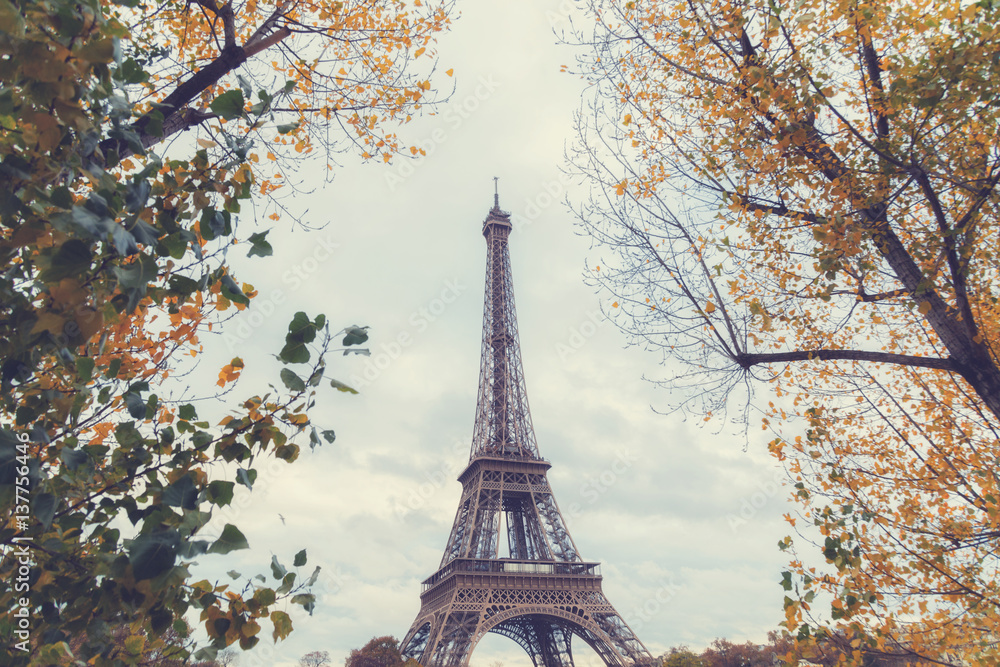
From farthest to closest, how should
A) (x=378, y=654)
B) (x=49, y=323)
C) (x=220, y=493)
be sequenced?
(x=378, y=654) → (x=220, y=493) → (x=49, y=323)

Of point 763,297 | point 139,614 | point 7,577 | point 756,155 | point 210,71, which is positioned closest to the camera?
point 139,614

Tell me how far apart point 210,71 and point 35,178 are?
289 cm

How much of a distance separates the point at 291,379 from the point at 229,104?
1.35 meters

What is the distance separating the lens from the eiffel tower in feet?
114

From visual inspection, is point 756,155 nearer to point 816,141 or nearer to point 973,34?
point 816,141

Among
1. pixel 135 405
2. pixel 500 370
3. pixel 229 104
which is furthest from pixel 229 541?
pixel 500 370

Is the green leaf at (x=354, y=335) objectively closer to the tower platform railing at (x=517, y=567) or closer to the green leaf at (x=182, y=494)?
the green leaf at (x=182, y=494)

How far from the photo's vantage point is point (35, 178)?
2.32 meters

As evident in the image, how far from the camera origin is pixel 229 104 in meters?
2.63

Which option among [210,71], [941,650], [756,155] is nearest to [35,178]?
[210,71]

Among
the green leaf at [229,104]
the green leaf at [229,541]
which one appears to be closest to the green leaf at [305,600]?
the green leaf at [229,541]

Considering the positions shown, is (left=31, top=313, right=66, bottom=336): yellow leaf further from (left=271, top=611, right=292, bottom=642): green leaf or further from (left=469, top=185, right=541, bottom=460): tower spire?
(left=469, top=185, right=541, bottom=460): tower spire

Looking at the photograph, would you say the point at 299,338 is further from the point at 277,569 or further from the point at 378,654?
the point at 378,654

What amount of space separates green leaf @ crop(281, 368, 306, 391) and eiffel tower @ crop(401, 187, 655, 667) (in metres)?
34.4
